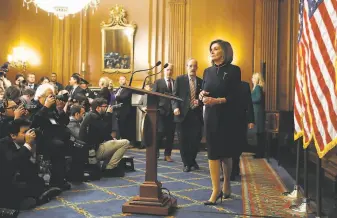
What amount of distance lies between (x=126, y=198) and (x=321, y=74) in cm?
213

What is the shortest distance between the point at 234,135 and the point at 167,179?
5.08 ft

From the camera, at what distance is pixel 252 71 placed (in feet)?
30.2

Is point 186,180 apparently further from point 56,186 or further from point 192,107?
point 56,186

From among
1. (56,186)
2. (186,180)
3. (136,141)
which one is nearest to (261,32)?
(136,141)

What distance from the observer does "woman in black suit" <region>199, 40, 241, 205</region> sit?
3.65m

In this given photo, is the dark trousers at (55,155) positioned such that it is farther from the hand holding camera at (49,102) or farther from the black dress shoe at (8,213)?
the black dress shoe at (8,213)

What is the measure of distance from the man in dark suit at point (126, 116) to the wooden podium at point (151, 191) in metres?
4.60

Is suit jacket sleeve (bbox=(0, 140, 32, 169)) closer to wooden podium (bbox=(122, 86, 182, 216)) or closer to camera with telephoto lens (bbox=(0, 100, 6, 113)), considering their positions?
camera with telephoto lens (bbox=(0, 100, 6, 113))

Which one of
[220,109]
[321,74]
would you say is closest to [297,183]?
[220,109]

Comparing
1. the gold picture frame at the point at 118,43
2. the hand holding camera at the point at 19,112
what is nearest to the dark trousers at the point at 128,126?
the gold picture frame at the point at 118,43

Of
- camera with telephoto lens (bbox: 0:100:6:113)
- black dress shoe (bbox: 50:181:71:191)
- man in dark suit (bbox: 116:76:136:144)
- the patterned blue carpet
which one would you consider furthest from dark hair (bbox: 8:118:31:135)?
man in dark suit (bbox: 116:76:136:144)

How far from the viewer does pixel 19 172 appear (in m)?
3.71

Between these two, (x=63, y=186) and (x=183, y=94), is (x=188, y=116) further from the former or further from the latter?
(x=63, y=186)

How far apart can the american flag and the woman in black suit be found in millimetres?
653
